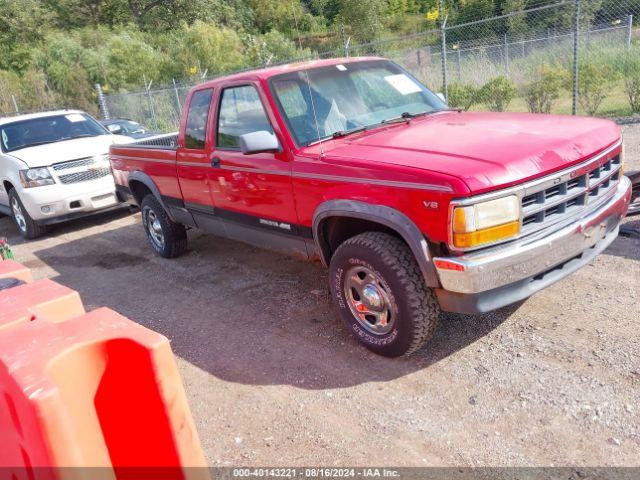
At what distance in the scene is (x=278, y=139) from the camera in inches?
158

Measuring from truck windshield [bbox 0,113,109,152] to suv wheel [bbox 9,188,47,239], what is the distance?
29.9 inches

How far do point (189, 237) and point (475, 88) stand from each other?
29.4 feet

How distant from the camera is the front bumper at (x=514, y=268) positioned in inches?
116

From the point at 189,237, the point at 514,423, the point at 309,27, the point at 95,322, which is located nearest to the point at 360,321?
the point at 514,423

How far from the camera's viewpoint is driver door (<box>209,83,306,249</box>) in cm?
412

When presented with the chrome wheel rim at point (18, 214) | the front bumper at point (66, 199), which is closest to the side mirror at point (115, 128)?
the chrome wheel rim at point (18, 214)

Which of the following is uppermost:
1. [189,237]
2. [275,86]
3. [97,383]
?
[275,86]

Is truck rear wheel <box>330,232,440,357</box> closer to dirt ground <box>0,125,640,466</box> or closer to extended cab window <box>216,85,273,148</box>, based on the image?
dirt ground <box>0,125,640,466</box>

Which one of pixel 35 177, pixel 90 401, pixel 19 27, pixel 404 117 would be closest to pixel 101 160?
pixel 35 177

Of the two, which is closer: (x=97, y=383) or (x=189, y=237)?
(x=97, y=383)

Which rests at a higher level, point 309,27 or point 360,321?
point 309,27

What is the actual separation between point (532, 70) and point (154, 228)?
10805mm

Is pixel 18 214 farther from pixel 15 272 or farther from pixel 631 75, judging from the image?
pixel 631 75

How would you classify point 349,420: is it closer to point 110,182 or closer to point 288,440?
point 288,440
